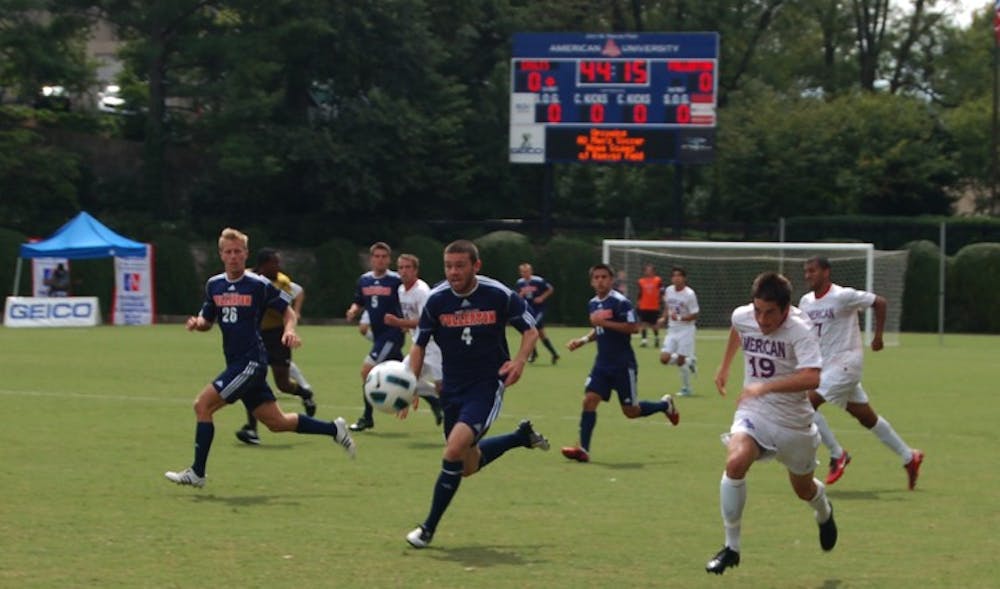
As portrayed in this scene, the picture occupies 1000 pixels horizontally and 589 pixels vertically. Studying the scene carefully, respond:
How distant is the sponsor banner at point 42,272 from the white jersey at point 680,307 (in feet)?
77.7

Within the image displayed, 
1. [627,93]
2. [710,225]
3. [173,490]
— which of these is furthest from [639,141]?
[173,490]

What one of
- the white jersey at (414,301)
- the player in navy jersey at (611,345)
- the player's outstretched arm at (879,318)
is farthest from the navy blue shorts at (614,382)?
the white jersey at (414,301)

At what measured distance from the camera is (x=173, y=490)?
1250 cm

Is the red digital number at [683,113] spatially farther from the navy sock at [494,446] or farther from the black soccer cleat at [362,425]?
the navy sock at [494,446]

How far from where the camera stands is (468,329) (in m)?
10.6

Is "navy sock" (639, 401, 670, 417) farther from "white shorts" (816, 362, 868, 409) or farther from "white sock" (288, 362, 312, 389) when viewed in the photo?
"white sock" (288, 362, 312, 389)

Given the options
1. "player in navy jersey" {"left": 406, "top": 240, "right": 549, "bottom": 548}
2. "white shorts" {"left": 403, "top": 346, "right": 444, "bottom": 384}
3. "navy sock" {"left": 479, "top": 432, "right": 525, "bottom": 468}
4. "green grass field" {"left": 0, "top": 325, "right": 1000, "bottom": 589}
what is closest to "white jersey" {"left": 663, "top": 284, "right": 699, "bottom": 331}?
"green grass field" {"left": 0, "top": 325, "right": 1000, "bottom": 589}

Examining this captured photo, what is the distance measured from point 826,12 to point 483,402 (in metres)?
63.3

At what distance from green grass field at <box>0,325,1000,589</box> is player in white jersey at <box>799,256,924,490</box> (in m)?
0.36

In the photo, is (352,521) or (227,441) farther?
(227,441)

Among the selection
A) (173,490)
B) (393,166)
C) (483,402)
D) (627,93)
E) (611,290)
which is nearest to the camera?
(483,402)

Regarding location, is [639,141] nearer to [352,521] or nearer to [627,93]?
[627,93]

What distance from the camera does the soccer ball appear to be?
36.1 ft

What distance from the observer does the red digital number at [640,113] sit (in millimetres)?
42125
